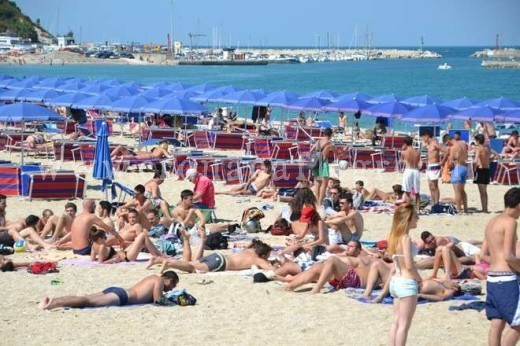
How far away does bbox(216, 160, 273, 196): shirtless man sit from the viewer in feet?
51.9

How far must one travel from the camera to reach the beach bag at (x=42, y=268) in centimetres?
980

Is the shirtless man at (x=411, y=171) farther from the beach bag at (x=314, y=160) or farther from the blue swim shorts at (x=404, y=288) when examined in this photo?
the blue swim shorts at (x=404, y=288)

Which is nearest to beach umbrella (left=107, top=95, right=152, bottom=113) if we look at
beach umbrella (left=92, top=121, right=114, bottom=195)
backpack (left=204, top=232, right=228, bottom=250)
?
beach umbrella (left=92, top=121, right=114, bottom=195)

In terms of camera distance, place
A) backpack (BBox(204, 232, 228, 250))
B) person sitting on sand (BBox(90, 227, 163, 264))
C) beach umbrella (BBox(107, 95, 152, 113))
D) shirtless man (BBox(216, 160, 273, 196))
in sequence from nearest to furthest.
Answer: person sitting on sand (BBox(90, 227, 163, 264)), backpack (BBox(204, 232, 228, 250)), shirtless man (BBox(216, 160, 273, 196)), beach umbrella (BBox(107, 95, 152, 113))

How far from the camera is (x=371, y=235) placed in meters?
12.4

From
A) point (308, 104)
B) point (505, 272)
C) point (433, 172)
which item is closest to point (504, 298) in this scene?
point (505, 272)

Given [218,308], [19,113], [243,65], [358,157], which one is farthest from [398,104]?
[243,65]

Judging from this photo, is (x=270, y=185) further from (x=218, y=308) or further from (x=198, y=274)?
(x=218, y=308)

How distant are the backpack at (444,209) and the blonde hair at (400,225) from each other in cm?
798

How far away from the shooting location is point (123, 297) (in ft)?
27.2

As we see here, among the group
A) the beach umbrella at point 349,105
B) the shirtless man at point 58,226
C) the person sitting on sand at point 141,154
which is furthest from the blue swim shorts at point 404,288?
the beach umbrella at point 349,105

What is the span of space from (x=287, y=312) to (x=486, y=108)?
630 inches

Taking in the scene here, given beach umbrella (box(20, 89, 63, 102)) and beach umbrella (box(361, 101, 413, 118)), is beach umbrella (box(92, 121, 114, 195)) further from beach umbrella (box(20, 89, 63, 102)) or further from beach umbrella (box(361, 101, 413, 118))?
beach umbrella (box(20, 89, 63, 102))

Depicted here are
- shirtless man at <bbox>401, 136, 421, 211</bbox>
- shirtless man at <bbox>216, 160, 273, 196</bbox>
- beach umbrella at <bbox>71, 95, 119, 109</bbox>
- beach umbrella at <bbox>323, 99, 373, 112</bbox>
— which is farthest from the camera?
beach umbrella at <bbox>323, 99, 373, 112</bbox>
